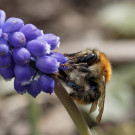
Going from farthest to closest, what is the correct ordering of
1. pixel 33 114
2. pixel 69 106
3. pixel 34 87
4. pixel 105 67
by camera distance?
1. pixel 33 114
2. pixel 105 67
3. pixel 69 106
4. pixel 34 87

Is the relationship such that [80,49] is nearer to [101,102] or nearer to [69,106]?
[101,102]

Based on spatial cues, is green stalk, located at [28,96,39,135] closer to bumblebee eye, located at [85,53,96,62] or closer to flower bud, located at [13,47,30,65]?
bumblebee eye, located at [85,53,96,62]

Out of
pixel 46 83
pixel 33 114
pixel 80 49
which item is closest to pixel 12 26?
pixel 46 83

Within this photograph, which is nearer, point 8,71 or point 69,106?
point 8,71

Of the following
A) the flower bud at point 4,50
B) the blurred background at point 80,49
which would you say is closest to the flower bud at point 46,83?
the flower bud at point 4,50

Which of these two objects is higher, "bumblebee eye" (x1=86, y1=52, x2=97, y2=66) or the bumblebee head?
"bumblebee eye" (x1=86, y1=52, x2=97, y2=66)

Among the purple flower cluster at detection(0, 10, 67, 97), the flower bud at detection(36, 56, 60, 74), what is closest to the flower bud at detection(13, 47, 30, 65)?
the purple flower cluster at detection(0, 10, 67, 97)

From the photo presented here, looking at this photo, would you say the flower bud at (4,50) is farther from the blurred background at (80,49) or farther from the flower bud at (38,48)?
the blurred background at (80,49)

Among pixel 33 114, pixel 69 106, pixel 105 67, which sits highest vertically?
pixel 105 67
